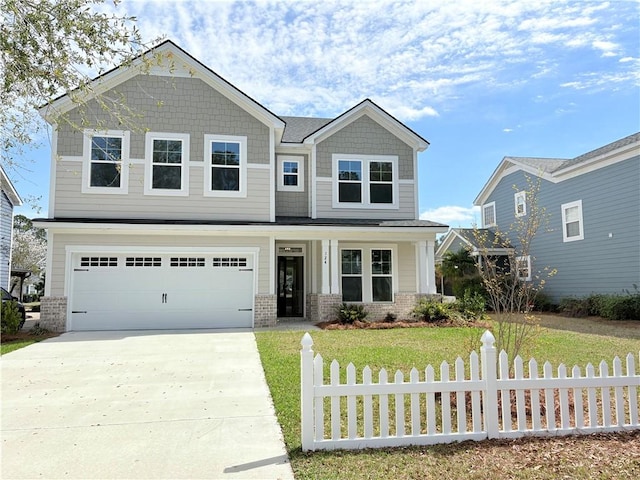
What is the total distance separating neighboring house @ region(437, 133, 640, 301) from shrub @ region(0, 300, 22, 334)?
13.1 m

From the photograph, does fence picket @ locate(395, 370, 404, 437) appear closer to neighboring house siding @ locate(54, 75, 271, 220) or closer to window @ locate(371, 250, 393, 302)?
neighboring house siding @ locate(54, 75, 271, 220)

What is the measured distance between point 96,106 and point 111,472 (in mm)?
12708

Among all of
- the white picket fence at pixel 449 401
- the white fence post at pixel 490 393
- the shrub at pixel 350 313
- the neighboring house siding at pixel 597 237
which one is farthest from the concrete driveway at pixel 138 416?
the neighboring house siding at pixel 597 237

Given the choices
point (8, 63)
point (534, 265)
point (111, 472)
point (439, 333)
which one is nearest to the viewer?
point (111, 472)

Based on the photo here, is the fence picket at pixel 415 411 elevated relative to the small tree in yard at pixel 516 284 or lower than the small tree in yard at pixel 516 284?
lower

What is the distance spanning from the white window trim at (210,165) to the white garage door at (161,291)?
6.58ft

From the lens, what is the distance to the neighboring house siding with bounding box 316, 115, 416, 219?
1575cm

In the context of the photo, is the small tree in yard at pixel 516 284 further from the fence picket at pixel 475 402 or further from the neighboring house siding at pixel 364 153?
the neighboring house siding at pixel 364 153

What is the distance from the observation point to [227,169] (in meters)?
14.3

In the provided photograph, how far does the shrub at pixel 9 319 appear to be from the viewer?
1155cm

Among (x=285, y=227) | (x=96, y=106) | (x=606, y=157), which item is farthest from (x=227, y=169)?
(x=606, y=157)

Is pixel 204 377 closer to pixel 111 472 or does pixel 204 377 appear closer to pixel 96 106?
pixel 111 472

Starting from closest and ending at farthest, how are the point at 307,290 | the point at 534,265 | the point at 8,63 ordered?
the point at 8,63 → the point at 307,290 → the point at 534,265

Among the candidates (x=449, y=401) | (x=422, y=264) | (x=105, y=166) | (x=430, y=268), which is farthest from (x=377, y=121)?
(x=449, y=401)
